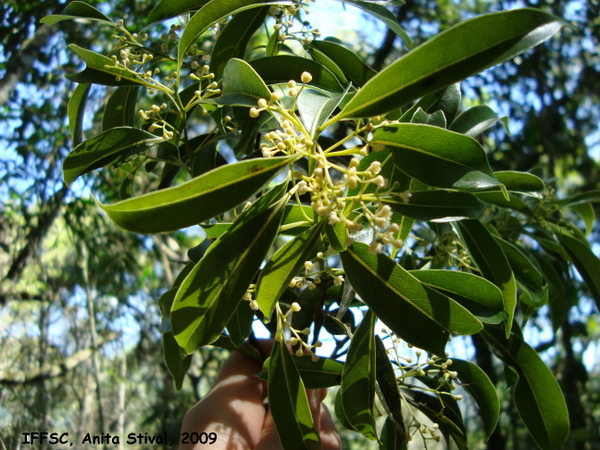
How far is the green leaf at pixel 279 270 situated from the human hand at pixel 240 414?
14.2 inches

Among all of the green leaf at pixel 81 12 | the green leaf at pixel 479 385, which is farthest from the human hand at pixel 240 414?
the green leaf at pixel 81 12

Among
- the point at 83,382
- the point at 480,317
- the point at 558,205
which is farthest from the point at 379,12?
the point at 83,382

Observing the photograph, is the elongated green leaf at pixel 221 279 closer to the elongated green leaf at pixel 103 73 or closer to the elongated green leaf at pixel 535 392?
the elongated green leaf at pixel 103 73

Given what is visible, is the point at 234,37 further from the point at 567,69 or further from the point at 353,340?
the point at 567,69

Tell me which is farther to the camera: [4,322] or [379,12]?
[4,322]

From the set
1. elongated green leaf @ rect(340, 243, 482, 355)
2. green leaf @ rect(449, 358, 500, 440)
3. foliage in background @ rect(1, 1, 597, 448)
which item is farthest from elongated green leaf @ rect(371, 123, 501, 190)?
green leaf @ rect(449, 358, 500, 440)

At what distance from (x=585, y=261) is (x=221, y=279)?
3.46ft

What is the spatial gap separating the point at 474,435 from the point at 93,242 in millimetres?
3071

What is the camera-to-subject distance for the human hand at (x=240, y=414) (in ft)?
3.45

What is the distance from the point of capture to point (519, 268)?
125 centimetres

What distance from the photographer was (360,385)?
918 millimetres

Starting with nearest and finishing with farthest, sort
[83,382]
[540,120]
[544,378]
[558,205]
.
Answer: [544,378]
[558,205]
[83,382]
[540,120]

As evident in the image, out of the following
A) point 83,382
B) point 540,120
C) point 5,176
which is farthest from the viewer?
point 540,120

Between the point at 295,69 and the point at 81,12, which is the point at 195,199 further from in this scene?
the point at 81,12
